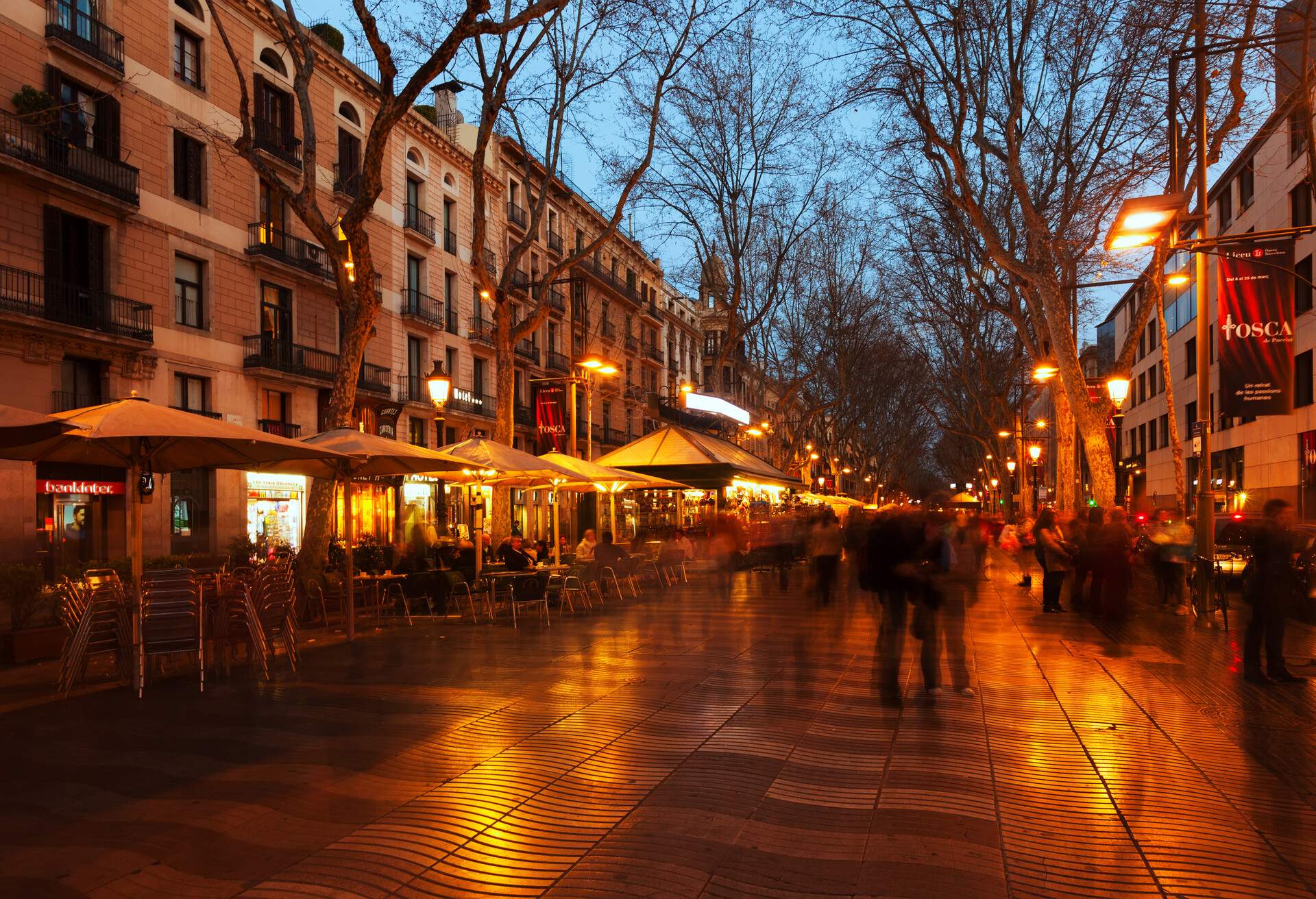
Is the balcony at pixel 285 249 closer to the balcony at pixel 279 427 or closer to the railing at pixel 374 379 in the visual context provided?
the railing at pixel 374 379

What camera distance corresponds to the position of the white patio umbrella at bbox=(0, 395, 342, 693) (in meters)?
7.85

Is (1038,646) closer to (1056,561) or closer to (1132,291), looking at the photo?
(1056,561)

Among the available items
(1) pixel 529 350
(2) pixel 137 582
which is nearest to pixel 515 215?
(1) pixel 529 350

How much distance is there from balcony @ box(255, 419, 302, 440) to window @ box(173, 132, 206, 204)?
554 centimetres

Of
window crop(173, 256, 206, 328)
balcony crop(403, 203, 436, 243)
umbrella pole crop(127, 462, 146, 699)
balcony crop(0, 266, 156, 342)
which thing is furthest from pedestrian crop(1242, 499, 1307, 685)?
balcony crop(403, 203, 436, 243)

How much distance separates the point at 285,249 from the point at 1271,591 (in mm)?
24496

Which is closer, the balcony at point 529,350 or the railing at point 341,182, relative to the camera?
the railing at point 341,182

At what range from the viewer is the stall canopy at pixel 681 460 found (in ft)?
61.8

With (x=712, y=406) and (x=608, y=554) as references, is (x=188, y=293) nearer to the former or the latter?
(x=712, y=406)

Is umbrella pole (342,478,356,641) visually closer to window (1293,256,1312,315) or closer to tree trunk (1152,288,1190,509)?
tree trunk (1152,288,1190,509)

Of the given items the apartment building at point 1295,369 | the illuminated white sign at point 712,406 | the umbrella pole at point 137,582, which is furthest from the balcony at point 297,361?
the apartment building at point 1295,369

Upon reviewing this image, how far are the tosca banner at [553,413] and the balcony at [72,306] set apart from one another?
28.4 feet

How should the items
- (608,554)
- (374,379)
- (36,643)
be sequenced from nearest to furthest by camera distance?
1. (36,643)
2. (608,554)
3. (374,379)

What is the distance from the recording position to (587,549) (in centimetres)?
1706
